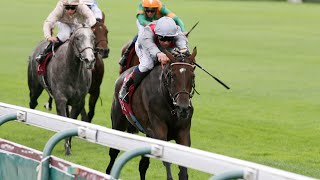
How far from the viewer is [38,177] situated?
5887 mm

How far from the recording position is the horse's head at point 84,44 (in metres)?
13.4

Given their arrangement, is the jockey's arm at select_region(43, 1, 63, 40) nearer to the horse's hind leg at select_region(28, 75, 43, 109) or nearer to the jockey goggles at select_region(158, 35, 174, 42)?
the horse's hind leg at select_region(28, 75, 43, 109)

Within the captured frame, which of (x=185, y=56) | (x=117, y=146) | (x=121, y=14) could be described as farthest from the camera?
(x=121, y=14)

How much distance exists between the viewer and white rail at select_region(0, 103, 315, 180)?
439 centimetres

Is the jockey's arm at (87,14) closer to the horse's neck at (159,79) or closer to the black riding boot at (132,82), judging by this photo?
the black riding boot at (132,82)

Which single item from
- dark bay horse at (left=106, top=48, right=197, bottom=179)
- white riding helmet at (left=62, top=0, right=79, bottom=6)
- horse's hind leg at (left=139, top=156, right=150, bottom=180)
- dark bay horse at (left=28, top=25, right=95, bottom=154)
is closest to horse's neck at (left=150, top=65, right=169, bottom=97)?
dark bay horse at (left=106, top=48, right=197, bottom=179)

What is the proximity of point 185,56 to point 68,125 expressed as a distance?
173 inches

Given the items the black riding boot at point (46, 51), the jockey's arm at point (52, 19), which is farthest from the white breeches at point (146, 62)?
the jockey's arm at point (52, 19)

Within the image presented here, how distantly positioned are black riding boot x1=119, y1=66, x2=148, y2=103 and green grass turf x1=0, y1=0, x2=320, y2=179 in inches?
46.4

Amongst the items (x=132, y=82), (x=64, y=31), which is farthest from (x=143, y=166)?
(x=64, y=31)

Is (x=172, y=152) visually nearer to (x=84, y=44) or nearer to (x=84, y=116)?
(x=84, y=44)

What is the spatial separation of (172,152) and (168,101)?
5.48 metres

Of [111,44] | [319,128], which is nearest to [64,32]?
[319,128]

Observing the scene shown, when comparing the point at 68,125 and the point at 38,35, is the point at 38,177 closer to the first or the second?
the point at 68,125
